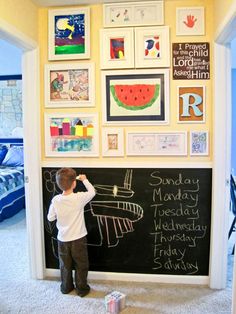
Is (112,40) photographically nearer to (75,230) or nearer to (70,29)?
(70,29)

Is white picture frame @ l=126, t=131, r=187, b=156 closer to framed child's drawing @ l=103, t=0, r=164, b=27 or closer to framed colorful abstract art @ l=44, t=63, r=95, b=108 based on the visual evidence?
framed colorful abstract art @ l=44, t=63, r=95, b=108

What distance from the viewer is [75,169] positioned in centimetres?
259

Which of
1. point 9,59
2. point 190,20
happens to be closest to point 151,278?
point 190,20

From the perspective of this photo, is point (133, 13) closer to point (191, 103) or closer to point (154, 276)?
point (191, 103)

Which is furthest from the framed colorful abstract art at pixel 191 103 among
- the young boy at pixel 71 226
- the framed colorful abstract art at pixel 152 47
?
the young boy at pixel 71 226

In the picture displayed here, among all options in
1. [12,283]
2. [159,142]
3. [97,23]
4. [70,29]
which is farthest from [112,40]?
[12,283]

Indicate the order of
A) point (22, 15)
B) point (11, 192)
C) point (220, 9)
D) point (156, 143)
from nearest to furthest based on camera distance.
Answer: point (220, 9), point (22, 15), point (156, 143), point (11, 192)

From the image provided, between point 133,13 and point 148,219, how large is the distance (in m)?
1.65

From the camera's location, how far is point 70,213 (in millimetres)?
2322

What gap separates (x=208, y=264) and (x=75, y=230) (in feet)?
3.69

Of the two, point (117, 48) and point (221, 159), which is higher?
point (117, 48)

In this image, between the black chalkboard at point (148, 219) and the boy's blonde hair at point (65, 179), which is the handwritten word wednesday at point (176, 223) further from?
the boy's blonde hair at point (65, 179)

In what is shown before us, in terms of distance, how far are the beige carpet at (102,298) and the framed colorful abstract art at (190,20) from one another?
6.62ft

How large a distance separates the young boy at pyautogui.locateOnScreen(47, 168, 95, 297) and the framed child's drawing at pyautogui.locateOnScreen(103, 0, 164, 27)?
124 cm
